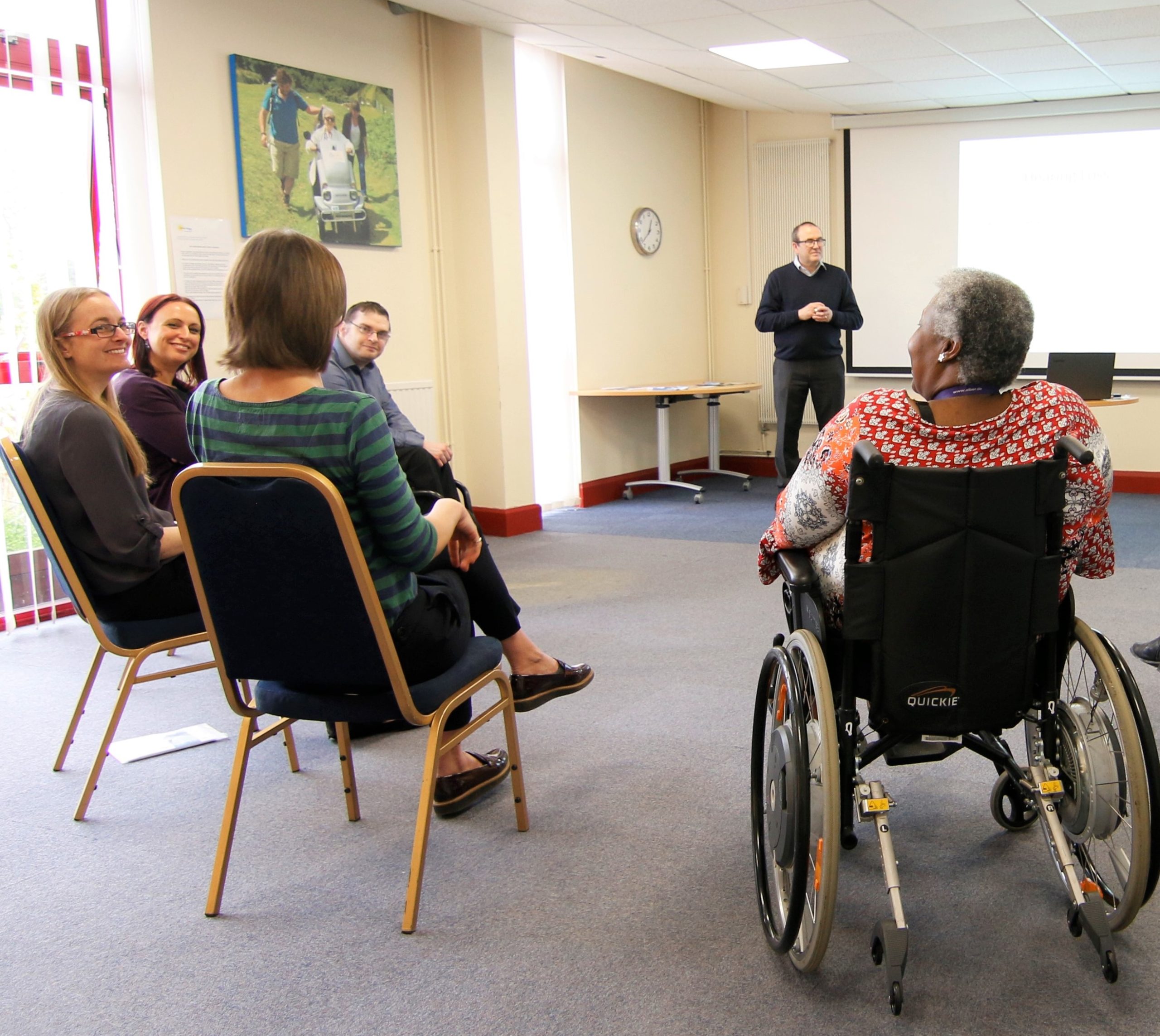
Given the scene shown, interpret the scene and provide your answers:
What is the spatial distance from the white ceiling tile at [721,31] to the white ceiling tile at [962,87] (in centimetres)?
141

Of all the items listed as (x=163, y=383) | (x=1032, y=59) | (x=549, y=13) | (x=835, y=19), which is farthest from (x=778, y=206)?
(x=163, y=383)

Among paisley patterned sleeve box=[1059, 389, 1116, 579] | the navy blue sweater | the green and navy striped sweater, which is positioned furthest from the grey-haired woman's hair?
the navy blue sweater

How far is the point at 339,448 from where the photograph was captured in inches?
68.8

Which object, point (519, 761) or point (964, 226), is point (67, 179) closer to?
point (519, 761)

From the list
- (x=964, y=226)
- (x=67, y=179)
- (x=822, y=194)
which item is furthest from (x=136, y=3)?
(x=964, y=226)

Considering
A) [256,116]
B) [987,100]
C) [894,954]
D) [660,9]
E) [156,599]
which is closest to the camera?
[894,954]

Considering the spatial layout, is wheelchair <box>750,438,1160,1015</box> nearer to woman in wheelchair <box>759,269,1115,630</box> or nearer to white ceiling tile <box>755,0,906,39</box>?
woman in wheelchair <box>759,269,1115,630</box>

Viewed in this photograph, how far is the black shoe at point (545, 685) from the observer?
2635mm

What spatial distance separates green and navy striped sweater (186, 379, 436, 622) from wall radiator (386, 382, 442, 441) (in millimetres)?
3576

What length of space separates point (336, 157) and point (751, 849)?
3.87 metres

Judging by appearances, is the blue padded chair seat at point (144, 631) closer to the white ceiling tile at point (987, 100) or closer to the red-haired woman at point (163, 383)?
the red-haired woman at point (163, 383)

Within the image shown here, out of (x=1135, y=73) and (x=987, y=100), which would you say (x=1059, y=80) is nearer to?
(x=1135, y=73)

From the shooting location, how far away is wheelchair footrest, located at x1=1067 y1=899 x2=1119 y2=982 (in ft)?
5.36

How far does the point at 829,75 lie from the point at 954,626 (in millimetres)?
5237
